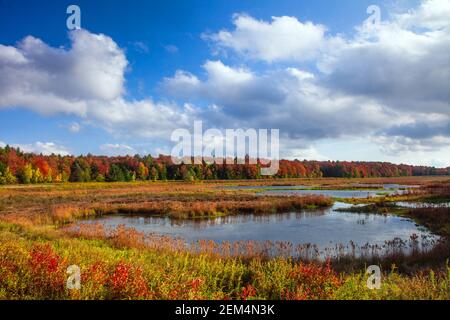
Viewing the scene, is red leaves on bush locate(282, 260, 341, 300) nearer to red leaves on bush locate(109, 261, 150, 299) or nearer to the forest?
red leaves on bush locate(109, 261, 150, 299)

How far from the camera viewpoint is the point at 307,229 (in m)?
24.4

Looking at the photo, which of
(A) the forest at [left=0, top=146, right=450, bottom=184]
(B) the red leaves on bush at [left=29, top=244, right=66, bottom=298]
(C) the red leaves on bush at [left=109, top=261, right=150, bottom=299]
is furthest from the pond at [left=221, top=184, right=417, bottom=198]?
(A) the forest at [left=0, top=146, right=450, bottom=184]

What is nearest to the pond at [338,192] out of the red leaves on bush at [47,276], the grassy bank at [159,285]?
the grassy bank at [159,285]

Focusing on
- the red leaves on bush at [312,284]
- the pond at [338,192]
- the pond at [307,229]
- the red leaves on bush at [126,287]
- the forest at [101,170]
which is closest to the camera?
the red leaves on bush at [126,287]

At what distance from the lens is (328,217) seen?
3084 centimetres

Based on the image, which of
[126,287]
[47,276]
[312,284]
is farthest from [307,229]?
[47,276]

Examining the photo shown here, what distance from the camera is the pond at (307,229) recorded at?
1922 cm

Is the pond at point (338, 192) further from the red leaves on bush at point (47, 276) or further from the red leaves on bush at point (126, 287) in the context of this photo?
the red leaves on bush at point (126, 287)

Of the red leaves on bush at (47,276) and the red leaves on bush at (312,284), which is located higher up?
the red leaves on bush at (47,276)

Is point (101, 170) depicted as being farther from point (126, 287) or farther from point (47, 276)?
point (126, 287)

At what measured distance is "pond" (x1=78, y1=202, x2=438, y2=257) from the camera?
757 inches

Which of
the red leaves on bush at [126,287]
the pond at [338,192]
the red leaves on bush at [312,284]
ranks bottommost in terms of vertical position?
the pond at [338,192]
